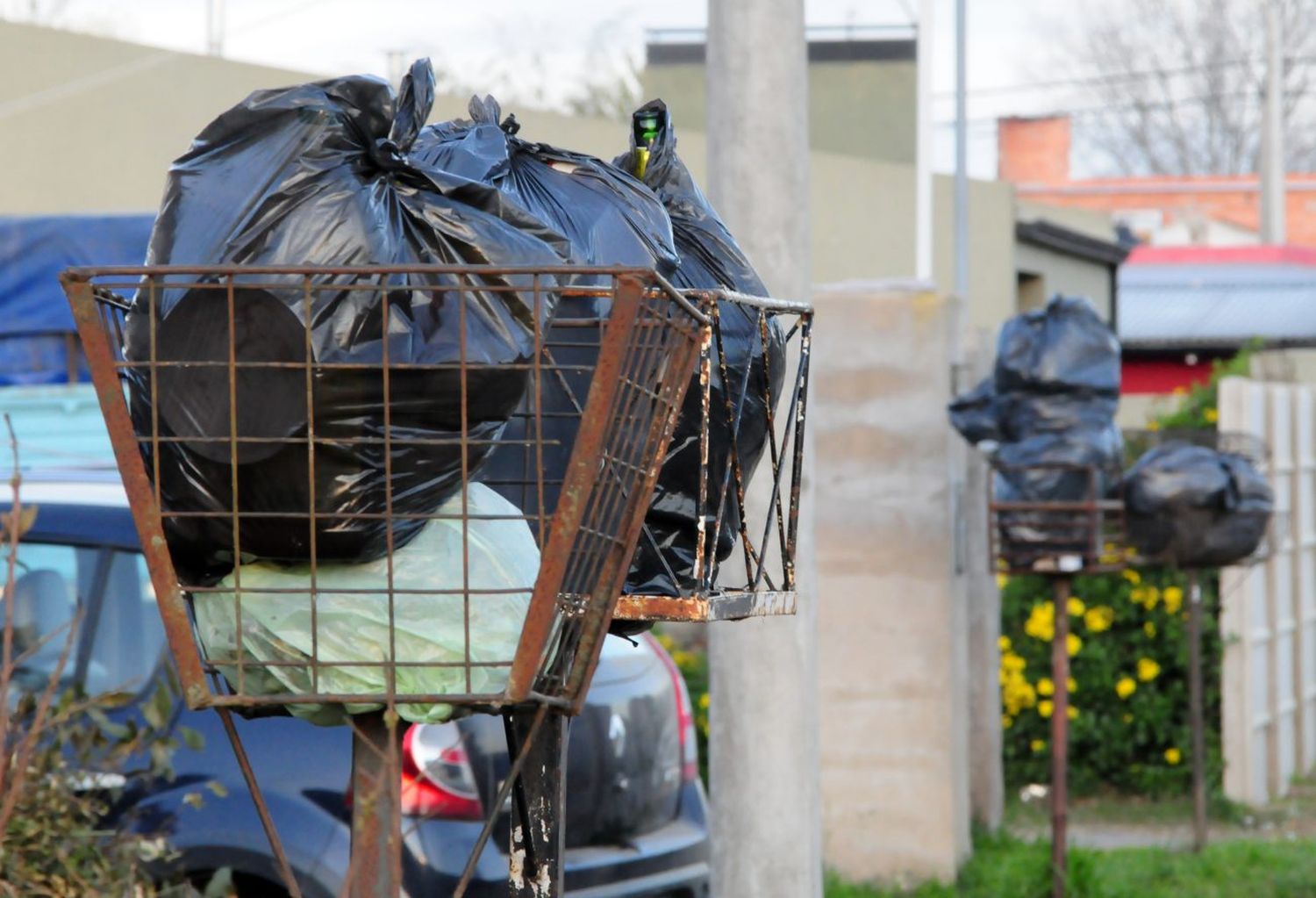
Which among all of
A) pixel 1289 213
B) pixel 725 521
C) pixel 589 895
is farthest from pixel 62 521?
pixel 1289 213

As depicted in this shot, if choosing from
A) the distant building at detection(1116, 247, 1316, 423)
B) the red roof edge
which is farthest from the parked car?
the red roof edge

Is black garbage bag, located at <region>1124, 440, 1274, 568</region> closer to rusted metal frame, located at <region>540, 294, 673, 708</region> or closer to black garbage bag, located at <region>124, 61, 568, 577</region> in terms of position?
rusted metal frame, located at <region>540, 294, 673, 708</region>

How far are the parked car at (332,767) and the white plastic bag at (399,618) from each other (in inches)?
76.1

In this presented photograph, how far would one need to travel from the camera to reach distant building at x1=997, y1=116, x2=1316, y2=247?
42.2 m

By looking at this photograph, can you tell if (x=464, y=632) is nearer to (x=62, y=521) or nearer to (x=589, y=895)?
(x=589, y=895)

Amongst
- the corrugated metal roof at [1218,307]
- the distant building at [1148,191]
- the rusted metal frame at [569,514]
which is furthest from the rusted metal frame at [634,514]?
the distant building at [1148,191]

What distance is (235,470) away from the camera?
187cm

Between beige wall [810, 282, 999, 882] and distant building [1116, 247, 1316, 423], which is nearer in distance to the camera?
beige wall [810, 282, 999, 882]

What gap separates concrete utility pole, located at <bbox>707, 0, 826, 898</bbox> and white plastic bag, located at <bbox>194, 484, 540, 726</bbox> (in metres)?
2.08

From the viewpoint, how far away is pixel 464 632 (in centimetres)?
190

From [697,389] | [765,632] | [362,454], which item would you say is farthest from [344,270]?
[765,632]

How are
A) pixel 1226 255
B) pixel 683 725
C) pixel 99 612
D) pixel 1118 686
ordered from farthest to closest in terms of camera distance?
1. pixel 1226 255
2. pixel 1118 686
3. pixel 683 725
4. pixel 99 612

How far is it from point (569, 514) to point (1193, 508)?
573cm

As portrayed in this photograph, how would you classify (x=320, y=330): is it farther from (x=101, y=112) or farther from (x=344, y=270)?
(x=101, y=112)
